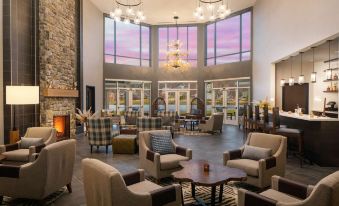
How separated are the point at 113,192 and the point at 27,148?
12.3 ft

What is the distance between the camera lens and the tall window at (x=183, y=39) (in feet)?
52.0

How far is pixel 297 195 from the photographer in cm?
285

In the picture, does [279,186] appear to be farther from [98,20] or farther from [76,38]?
[98,20]

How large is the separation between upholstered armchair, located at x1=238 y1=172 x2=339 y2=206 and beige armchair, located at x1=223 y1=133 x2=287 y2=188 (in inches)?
37.4

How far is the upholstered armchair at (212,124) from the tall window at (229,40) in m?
4.44

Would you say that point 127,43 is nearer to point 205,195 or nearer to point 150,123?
point 150,123

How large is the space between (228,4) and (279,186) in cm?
1156

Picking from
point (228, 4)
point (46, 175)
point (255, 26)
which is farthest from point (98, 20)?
point (46, 175)

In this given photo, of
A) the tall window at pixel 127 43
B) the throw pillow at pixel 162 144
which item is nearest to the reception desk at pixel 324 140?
the throw pillow at pixel 162 144

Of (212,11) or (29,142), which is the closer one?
(29,142)

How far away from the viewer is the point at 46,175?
11.6ft

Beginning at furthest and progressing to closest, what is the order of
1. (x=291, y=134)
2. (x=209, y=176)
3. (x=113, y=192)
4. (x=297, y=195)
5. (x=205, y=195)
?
(x=291, y=134) → (x=205, y=195) → (x=209, y=176) → (x=297, y=195) → (x=113, y=192)

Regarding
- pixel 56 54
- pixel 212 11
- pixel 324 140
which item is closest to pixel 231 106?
pixel 212 11

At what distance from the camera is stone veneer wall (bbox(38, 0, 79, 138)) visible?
7535 millimetres
